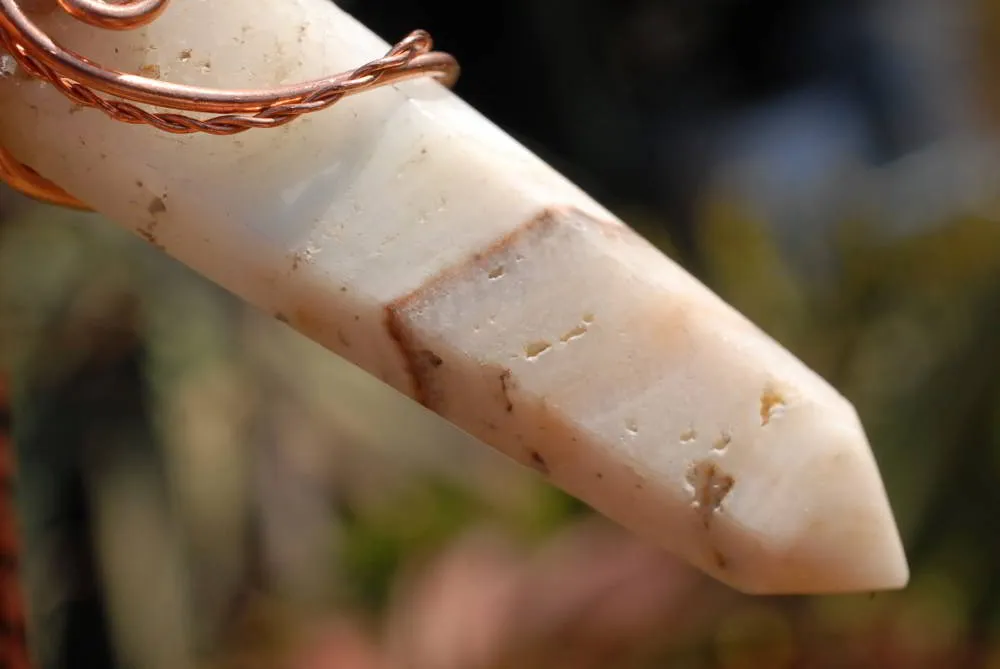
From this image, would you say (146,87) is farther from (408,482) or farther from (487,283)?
(408,482)

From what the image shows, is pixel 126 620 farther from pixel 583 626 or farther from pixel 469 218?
pixel 469 218

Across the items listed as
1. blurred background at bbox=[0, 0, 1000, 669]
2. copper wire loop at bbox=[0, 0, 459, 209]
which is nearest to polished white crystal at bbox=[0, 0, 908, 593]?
copper wire loop at bbox=[0, 0, 459, 209]

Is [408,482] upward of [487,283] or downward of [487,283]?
downward

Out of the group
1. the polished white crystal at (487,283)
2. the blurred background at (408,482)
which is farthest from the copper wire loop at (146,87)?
the blurred background at (408,482)

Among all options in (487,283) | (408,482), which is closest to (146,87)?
(487,283)

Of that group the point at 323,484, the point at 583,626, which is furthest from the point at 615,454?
the point at 323,484
